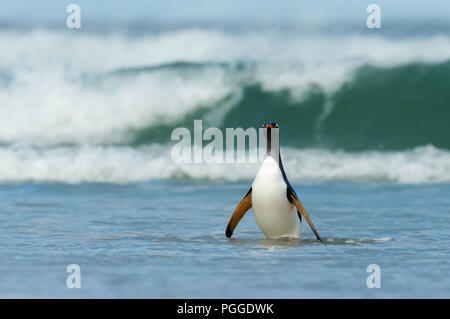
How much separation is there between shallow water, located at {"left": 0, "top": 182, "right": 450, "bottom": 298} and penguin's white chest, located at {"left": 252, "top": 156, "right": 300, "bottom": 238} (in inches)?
7.7

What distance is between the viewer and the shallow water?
6613mm

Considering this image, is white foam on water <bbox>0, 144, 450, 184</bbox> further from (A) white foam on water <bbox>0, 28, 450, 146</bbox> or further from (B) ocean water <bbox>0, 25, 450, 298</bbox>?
(A) white foam on water <bbox>0, 28, 450, 146</bbox>

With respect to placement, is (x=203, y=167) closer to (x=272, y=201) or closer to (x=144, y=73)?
(x=144, y=73)

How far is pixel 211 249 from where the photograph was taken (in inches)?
336

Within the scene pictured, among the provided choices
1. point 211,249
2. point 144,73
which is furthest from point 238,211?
point 144,73

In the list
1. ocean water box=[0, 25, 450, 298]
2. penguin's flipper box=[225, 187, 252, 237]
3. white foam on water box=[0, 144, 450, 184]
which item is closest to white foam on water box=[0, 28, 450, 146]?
ocean water box=[0, 25, 450, 298]

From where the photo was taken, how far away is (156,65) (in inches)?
979

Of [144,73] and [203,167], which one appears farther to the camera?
[144,73]

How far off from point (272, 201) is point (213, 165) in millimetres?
8888

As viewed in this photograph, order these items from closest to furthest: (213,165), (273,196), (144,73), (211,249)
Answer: (211,249)
(273,196)
(213,165)
(144,73)

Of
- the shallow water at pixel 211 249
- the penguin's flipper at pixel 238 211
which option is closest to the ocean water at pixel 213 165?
the shallow water at pixel 211 249

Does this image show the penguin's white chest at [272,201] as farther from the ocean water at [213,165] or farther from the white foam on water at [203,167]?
the white foam on water at [203,167]
